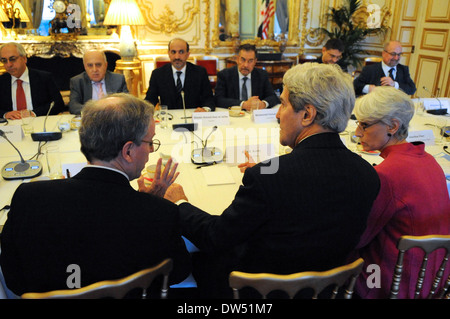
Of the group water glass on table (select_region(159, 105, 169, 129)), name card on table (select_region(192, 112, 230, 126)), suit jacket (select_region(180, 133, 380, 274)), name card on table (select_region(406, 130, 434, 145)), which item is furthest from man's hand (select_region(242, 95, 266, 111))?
suit jacket (select_region(180, 133, 380, 274))

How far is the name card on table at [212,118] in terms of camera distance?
8.92 ft

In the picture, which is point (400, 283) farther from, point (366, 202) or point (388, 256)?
point (366, 202)

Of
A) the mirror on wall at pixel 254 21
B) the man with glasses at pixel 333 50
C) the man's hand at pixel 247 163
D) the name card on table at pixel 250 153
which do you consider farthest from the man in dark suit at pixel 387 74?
the mirror on wall at pixel 254 21

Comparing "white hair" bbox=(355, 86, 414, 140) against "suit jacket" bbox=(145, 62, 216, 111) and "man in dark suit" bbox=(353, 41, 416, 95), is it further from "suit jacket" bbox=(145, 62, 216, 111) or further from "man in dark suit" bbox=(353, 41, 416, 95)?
"man in dark suit" bbox=(353, 41, 416, 95)

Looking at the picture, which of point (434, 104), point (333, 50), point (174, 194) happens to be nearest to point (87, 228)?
point (174, 194)

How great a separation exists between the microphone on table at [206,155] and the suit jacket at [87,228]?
94cm

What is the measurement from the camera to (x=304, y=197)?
108 cm

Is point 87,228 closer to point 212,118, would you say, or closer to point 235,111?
point 212,118

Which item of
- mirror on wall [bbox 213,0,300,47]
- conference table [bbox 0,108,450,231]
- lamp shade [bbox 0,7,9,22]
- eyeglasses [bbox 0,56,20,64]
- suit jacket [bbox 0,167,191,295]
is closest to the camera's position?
suit jacket [bbox 0,167,191,295]

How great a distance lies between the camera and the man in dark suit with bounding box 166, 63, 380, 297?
1084mm

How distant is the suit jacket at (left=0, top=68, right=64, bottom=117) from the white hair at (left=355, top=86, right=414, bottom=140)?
9.37ft

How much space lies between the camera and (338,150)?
1204mm

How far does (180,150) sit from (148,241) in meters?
1.18
